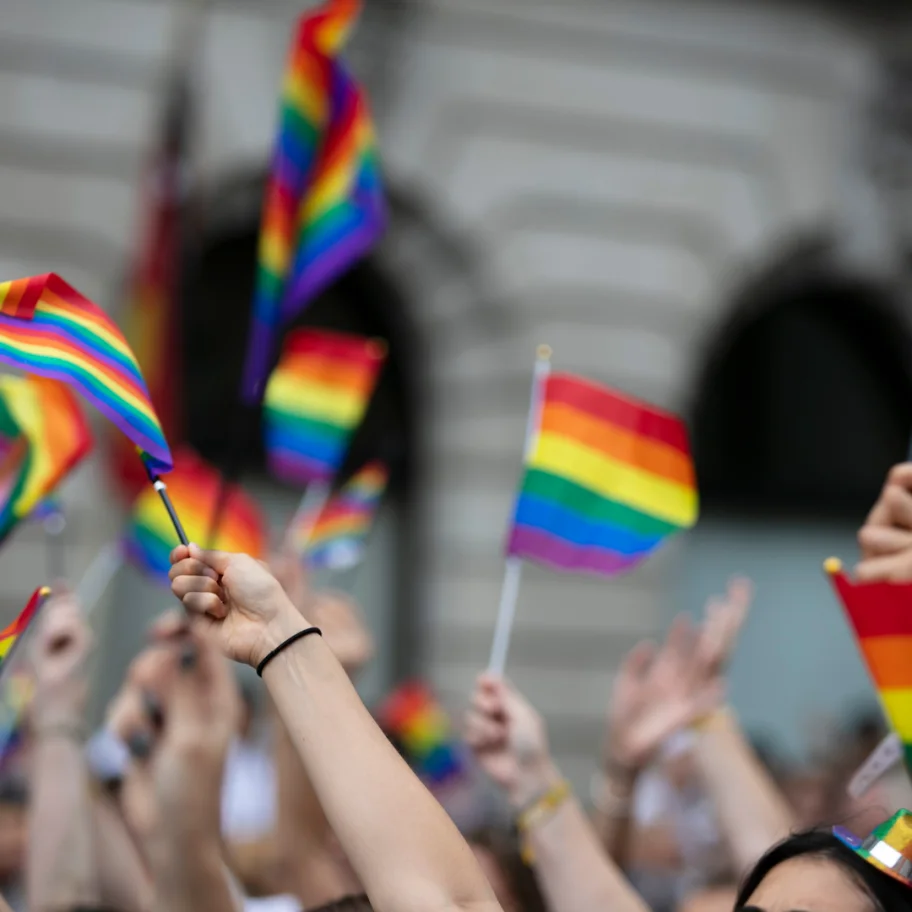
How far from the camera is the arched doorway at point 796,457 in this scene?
9539 millimetres

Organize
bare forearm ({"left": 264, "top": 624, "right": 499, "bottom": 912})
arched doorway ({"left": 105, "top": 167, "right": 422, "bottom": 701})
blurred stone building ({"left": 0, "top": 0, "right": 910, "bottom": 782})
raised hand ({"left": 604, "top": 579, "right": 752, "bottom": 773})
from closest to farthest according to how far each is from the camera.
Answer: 1. bare forearm ({"left": 264, "top": 624, "right": 499, "bottom": 912})
2. raised hand ({"left": 604, "top": 579, "right": 752, "bottom": 773})
3. blurred stone building ({"left": 0, "top": 0, "right": 910, "bottom": 782})
4. arched doorway ({"left": 105, "top": 167, "right": 422, "bottom": 701})

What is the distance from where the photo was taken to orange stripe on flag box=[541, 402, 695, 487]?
3.25 metres

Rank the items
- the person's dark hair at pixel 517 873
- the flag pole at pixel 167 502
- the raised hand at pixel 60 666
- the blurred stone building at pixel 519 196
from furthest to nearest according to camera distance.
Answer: the blurred stone building at pixel 519 196, the raised hand at pixel 60 666, the person's dark hair at pixel 517 873, the flag pole at pixel 167 502

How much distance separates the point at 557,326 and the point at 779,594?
8.38 feet

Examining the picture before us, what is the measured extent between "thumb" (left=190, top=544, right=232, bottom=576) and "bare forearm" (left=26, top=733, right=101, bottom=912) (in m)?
1.13

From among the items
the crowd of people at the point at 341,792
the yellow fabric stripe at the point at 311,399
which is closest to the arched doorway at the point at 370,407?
the yellow fabric stripe at the point at 311,399

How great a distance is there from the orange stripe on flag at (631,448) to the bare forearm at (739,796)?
1.89 ft

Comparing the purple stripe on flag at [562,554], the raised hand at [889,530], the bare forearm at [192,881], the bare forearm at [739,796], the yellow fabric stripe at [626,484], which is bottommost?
the bare forearm at [739,796]

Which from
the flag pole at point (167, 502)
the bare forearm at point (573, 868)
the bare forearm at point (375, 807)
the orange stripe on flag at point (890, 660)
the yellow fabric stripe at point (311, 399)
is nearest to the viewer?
the bare forearm at point (375, 807)

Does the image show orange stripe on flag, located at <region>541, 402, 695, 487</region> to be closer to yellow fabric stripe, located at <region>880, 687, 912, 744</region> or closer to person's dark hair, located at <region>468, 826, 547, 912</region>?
person's dark hair, located at <region>468, 826, 547, 912</region>

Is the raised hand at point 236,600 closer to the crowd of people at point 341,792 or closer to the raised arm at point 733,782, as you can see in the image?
the crowd of people at point 341,792

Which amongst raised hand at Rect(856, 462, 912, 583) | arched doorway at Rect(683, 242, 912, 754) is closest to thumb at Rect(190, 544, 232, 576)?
raised hand at Rect(856, 462, 912, 583)

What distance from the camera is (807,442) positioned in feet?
32.5

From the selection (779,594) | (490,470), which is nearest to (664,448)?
(490,470)
